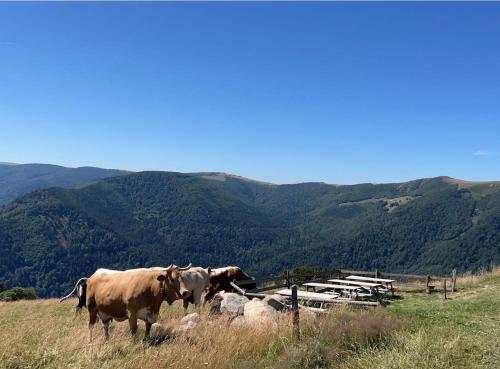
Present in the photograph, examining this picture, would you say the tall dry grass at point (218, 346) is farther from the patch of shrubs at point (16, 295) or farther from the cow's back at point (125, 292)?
the patch of shrubs at point (16, 295)

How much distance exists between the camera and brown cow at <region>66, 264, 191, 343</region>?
9141 mm

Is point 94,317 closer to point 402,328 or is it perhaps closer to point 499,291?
point 402,328

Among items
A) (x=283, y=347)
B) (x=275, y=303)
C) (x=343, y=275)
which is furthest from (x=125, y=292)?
(x=343, y=275)

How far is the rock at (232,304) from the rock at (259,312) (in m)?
0.48

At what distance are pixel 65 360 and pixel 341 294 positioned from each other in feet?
42.5

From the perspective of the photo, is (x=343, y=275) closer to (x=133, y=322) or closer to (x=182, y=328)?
(x=182, y=328)

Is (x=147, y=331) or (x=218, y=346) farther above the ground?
(x=218, y=346)

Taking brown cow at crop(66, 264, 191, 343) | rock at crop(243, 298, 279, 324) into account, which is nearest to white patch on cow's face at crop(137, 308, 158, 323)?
brown cow at crop(66, 264, 191, 343)

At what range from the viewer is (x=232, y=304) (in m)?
12.8

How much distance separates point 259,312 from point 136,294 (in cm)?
328

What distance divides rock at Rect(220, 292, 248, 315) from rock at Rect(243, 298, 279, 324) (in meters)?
0.48

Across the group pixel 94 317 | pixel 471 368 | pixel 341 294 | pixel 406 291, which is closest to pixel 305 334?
pixel 471 368

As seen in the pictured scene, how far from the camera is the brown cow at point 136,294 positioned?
360 inches

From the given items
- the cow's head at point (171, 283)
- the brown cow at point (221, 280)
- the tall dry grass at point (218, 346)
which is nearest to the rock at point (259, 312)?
the tall dry grass at point (218, 346)
